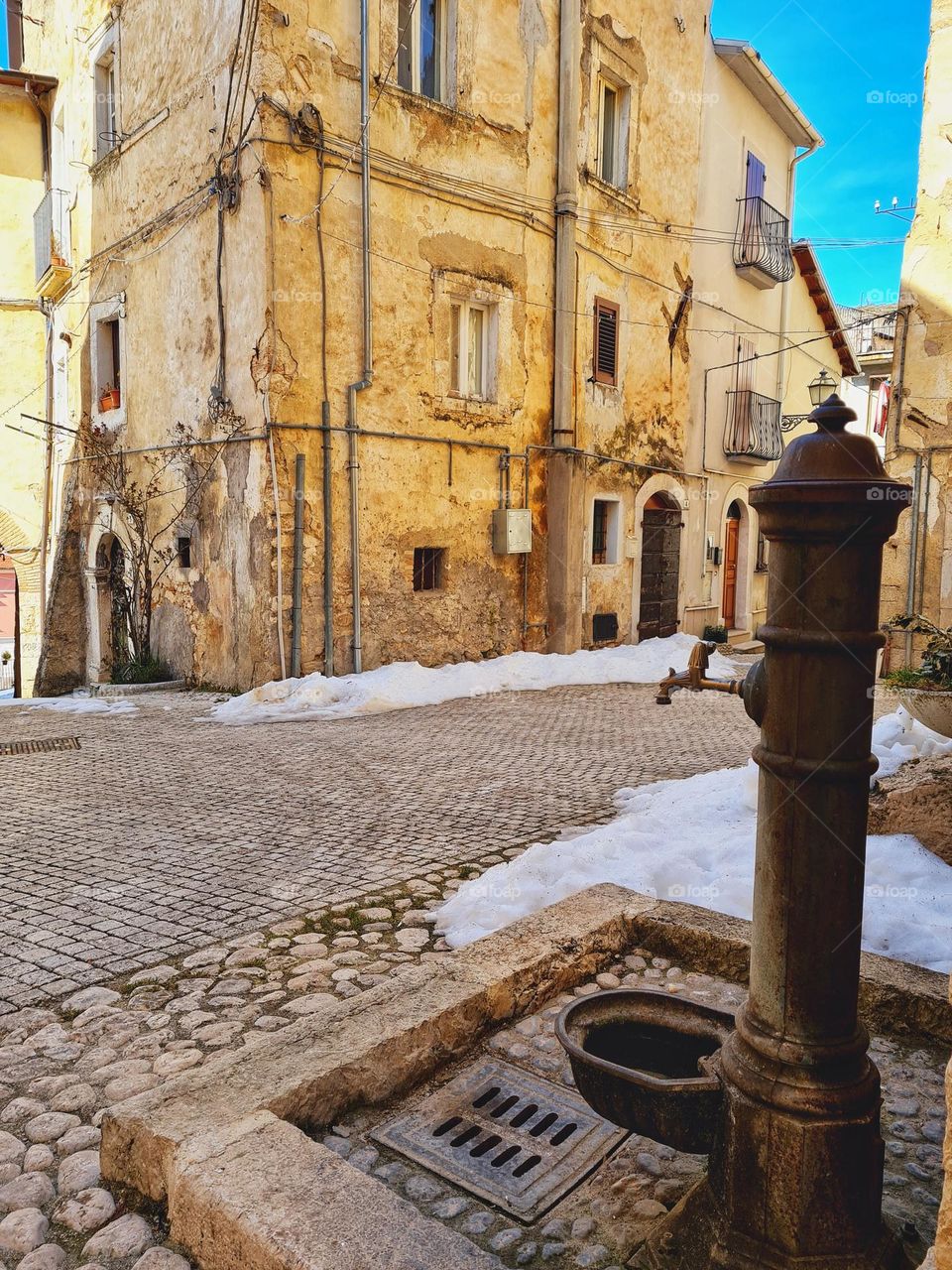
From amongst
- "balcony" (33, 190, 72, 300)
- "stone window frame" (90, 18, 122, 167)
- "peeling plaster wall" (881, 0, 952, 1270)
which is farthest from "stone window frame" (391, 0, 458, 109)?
"balcony" (33, 190, 72, 300)

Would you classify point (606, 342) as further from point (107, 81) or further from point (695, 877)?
point (695, 877)

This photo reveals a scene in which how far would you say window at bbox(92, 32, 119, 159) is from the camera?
12.9 m

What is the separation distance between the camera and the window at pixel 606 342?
1403 centimetres

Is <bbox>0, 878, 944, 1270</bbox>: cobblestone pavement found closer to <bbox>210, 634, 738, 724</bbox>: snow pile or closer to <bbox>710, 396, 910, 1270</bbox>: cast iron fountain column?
<bbox>710, 396, 910, 1270</bbox>: cast iron fountain column

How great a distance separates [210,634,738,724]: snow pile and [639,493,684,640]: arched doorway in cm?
121

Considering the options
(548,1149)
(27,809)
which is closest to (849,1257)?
(548,1149)

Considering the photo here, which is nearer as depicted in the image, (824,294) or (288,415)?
(288,415)

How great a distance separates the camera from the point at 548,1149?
2184mm

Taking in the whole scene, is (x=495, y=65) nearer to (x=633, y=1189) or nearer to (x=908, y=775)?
(x=908, y=775)

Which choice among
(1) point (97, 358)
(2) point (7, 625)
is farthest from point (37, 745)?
(2) point (7, 625)

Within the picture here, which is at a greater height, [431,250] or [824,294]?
[824,294]

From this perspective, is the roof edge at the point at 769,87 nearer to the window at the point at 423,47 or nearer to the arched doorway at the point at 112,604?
the window at the point at 423,47

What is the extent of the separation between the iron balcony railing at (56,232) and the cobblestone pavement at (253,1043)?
47.4ft

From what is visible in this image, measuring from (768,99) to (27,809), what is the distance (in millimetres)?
18833
